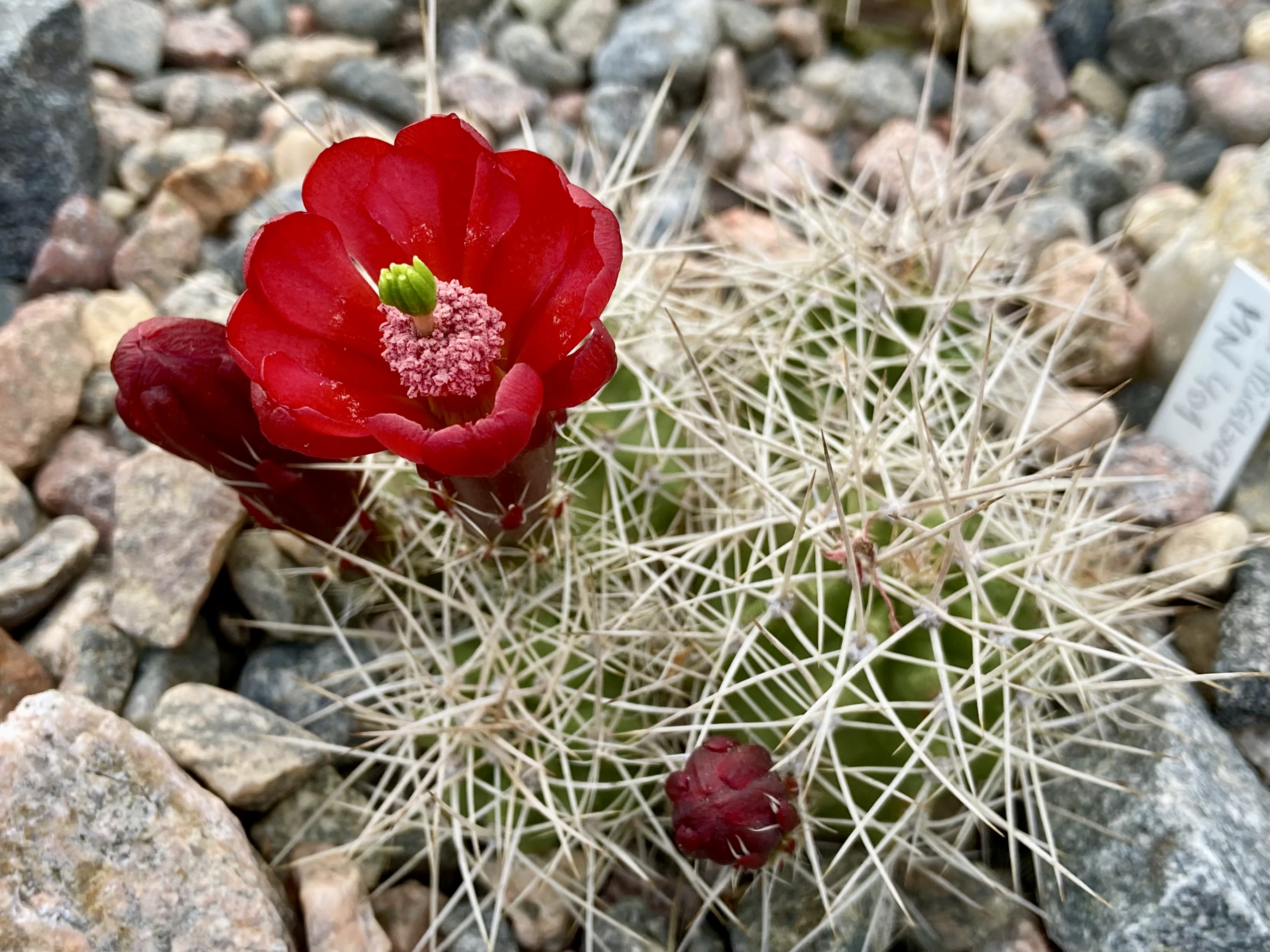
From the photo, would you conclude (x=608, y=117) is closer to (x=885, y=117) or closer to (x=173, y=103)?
(x=885, y=117)

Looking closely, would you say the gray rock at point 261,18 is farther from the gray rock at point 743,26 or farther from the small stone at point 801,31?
the small stone at point 801,31

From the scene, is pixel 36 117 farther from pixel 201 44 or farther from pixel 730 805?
pixel 730 805

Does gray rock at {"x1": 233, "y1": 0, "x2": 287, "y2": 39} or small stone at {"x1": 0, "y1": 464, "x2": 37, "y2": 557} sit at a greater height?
gray rock at {"x1": 233, "y1": 0, "x2": 287, "y2": 39}

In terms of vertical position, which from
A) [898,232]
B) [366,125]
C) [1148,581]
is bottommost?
[1148,581]

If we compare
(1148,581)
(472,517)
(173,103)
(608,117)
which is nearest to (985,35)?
(608,117)

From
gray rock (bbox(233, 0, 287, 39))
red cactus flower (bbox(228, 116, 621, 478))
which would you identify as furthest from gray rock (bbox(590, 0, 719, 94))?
red cactus flower (bbox(228, 116, 621, 478))

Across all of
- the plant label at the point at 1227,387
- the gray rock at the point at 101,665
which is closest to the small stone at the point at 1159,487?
the plant label at the point at 1227,387

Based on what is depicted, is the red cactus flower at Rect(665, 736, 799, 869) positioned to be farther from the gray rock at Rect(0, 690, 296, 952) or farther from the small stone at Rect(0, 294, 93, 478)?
the small stone at Rect(0, 294, 93, 478)
